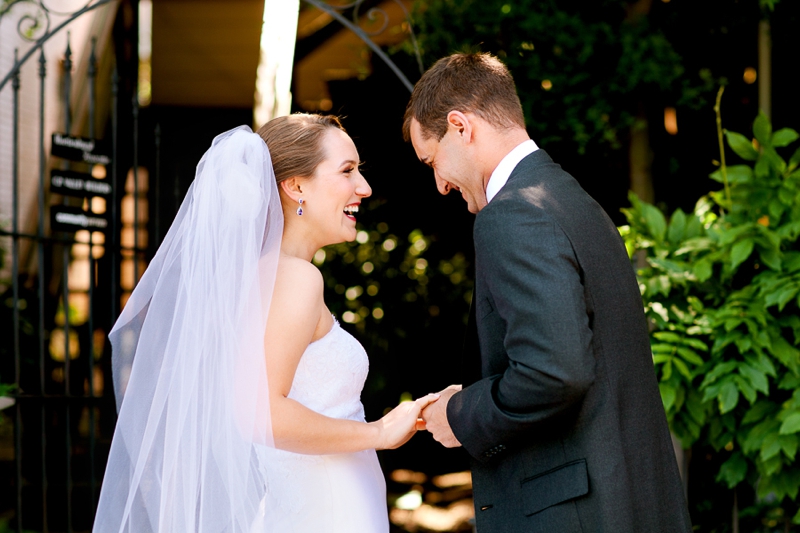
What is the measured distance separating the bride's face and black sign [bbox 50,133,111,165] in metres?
1.92

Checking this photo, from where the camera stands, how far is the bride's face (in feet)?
7.66

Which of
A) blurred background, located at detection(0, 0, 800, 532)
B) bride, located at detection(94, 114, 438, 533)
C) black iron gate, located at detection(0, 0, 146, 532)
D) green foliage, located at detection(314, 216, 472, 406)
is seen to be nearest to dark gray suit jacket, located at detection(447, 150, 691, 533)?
bride, located at detection(94, 114, 438, 533)

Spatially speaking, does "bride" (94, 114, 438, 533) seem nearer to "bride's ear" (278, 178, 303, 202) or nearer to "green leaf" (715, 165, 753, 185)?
"bride's ear" (278, 178, 303, 202)

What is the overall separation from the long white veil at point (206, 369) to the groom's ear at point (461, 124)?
1.81ft

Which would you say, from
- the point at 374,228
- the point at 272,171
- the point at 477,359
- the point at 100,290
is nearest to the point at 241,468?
the point at 477,359

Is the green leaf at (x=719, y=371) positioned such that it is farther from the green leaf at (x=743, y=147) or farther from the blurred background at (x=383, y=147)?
the green leaf at (x=743, y=147)

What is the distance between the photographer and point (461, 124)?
211 cm

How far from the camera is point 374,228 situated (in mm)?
5801

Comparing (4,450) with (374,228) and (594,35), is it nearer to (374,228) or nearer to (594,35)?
(374,228)

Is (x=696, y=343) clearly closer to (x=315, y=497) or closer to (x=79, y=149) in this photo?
(x=315, y=497)

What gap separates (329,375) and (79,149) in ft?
7.39

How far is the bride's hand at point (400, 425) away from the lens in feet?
7.23

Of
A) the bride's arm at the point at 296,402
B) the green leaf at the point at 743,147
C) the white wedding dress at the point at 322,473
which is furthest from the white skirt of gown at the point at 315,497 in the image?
the green leaf at the point at 743,147

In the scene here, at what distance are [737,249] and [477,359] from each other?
1473mm
